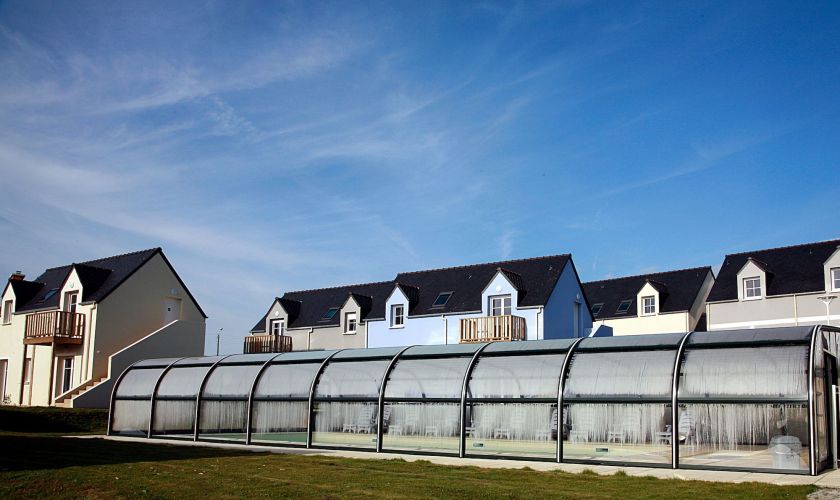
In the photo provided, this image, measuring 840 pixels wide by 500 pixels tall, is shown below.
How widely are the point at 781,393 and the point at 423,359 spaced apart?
9677 mm

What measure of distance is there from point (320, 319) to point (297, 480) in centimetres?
3523

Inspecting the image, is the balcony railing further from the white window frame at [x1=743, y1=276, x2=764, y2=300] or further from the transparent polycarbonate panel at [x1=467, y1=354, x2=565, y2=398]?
the transparent polycarbonate panel at [x1=467, y1=354, x2=565, y2=398]

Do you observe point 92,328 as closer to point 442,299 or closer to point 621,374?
point 442,299

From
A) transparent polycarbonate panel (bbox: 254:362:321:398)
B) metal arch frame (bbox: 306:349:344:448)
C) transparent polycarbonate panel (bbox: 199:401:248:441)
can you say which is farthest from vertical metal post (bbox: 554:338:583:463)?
transparent polycarbonate panel (bbox: 199:401:248:441)

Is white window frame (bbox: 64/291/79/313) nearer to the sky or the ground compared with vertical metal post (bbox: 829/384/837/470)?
nearer to the sky

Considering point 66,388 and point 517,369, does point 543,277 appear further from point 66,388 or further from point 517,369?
Result: point 66,388

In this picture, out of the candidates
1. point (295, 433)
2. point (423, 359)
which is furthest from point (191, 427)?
point (423, 359)

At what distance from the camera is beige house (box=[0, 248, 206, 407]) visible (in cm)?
3856

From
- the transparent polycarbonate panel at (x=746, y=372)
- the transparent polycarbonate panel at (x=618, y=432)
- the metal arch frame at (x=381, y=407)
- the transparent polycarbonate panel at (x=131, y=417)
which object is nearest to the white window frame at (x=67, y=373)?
the transparent polycarbonate panel at (x=131, y=417)

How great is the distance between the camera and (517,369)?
802 inches

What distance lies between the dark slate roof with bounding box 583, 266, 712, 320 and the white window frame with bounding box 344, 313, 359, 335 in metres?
15.6

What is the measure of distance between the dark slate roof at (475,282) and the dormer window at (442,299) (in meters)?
0.25

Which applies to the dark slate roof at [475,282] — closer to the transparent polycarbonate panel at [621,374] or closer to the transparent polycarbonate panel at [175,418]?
the transparent polycarbonate panel at [175,418]

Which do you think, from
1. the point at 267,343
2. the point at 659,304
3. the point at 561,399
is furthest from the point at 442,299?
the point at 561,399
